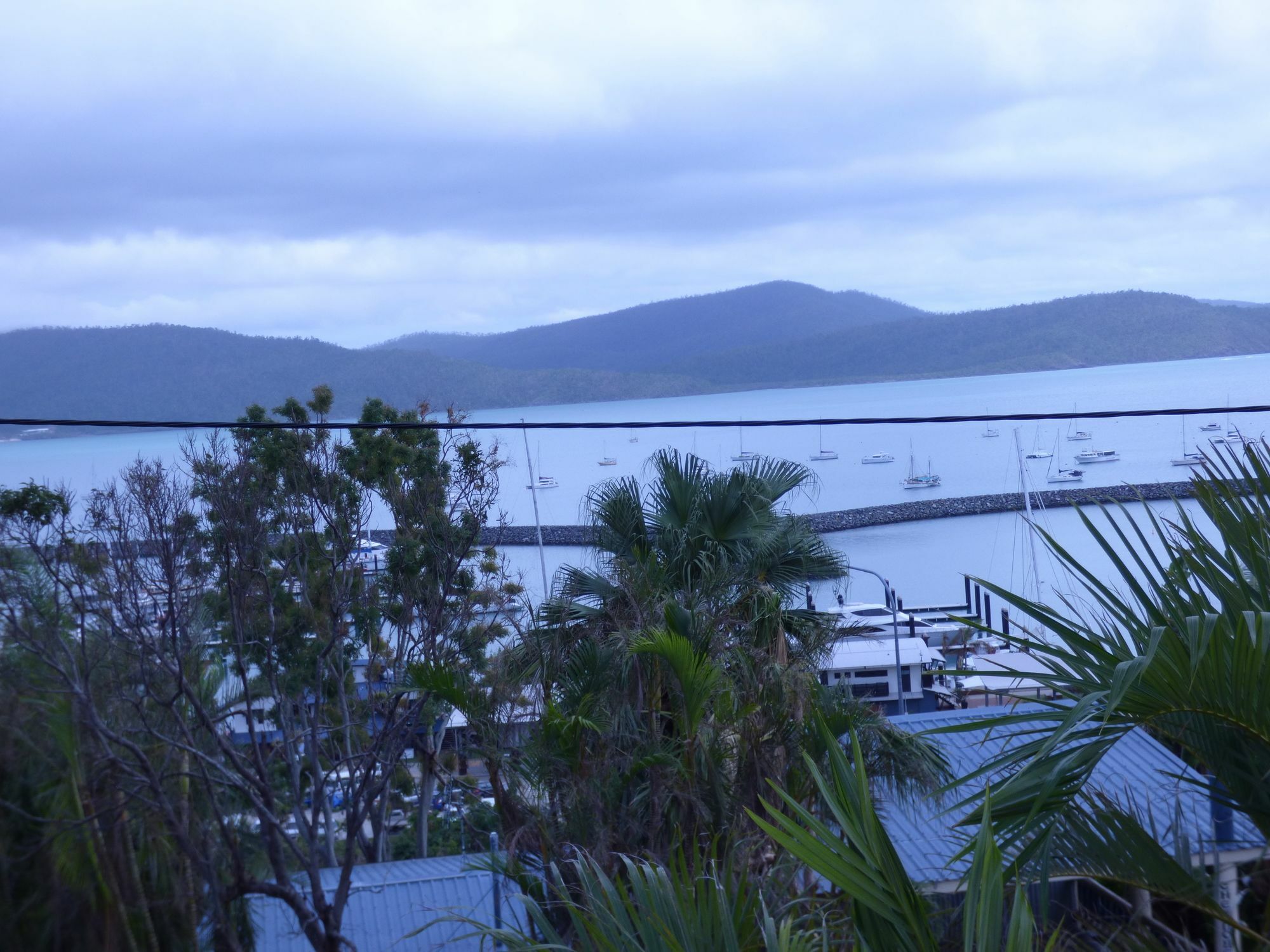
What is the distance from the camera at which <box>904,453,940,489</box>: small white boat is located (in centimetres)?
5897

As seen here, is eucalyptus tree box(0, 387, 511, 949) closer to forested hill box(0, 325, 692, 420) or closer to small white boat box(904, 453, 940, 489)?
forested hill box(0, 325, 692, 420)

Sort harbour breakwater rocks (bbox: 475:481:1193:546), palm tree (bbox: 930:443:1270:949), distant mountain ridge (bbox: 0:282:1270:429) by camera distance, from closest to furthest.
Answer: palm tree (bbox: 930:443:1270:949), distant mountain ridge (bbox: 0:282:1270:429), harbour breakwater rocks (bbox: 475:481:1193:546)

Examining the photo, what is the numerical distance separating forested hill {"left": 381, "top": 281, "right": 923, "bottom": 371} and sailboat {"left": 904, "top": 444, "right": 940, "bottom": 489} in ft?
29.3

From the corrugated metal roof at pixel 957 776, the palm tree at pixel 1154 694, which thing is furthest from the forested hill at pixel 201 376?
the palm tree at pixel 1154 694

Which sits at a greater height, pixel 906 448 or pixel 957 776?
pixel 957 776

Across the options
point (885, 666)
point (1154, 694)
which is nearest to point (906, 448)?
point (885, 666)

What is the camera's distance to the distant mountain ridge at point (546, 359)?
2012cm

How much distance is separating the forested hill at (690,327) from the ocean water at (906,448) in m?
5.04

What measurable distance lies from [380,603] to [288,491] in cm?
229

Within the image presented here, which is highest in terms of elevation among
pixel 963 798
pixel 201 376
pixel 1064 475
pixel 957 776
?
pixel 201 376

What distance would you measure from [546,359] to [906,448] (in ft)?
98.5

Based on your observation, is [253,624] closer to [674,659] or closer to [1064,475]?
[674,659]

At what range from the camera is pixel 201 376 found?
2167cm

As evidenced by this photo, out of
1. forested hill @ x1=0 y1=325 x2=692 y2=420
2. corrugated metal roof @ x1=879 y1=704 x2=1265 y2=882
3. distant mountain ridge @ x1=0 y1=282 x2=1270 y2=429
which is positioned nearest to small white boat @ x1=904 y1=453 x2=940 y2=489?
distant mountain ridge @ x1=0 y1=282 x2=1270 y2=429
